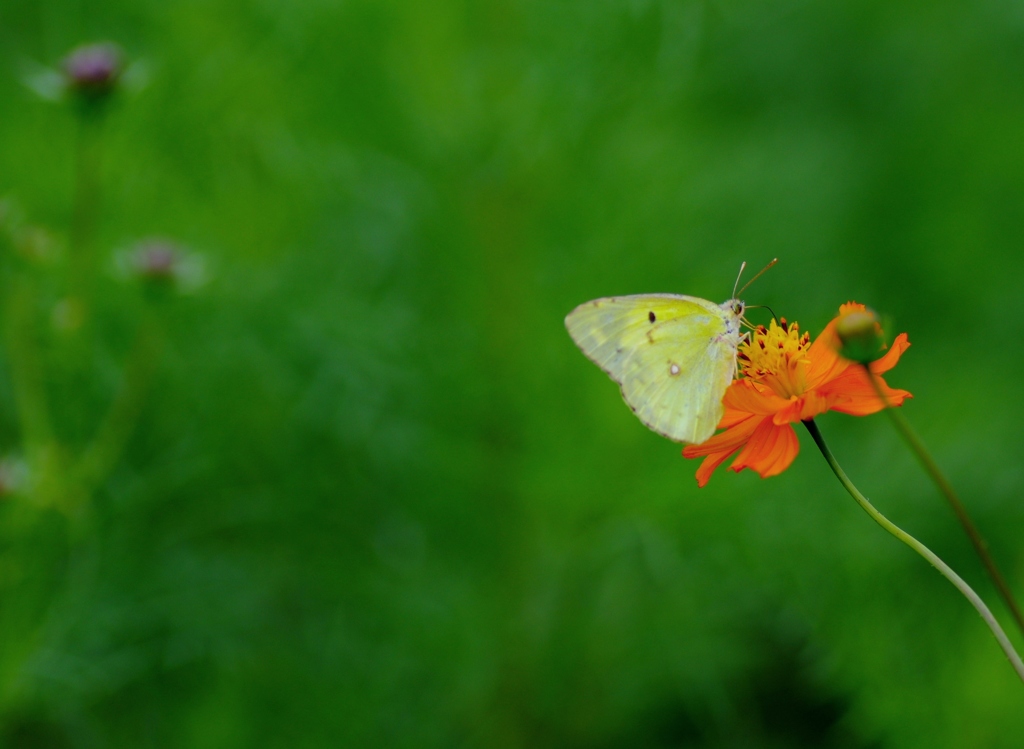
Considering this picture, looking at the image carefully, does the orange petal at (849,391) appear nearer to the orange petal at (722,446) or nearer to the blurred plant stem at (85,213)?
the orange petal at (722,446)

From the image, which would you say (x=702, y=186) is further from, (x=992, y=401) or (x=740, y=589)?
(x=740, y=589)

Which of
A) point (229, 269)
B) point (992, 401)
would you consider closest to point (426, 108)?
point (229, 269)

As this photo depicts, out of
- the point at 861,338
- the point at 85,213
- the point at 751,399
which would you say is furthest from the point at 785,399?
the point at 85,213

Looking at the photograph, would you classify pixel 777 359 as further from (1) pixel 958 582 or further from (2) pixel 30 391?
(2) pixel 30 391

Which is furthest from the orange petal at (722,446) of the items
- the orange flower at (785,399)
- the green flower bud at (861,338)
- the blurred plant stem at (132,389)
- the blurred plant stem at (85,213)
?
the blurred plant stem at (132,389)

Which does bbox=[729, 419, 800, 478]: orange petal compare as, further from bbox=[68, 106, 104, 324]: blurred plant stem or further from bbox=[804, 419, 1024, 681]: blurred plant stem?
bbox=[68, 106, 104, 324]: blurred plant stem
